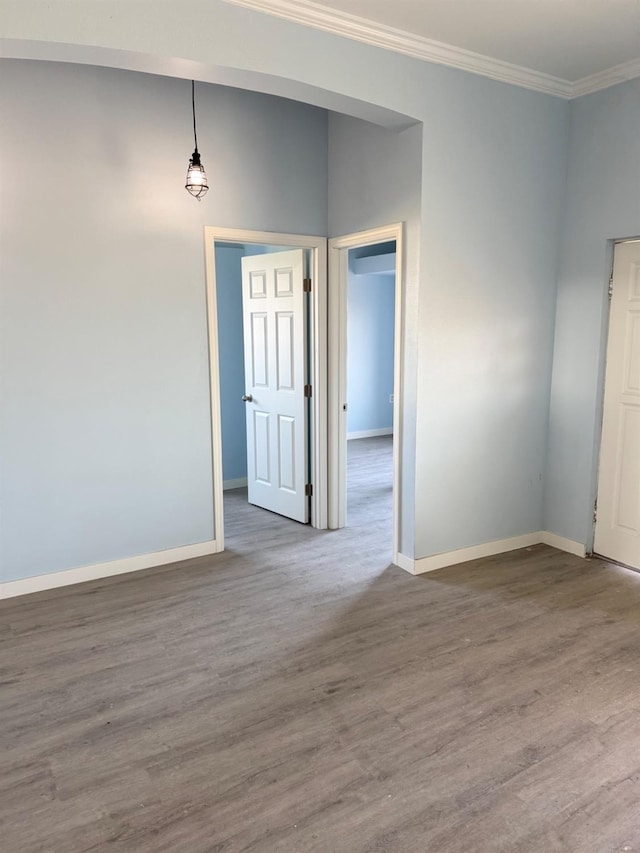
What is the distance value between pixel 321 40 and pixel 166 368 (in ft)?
6.40

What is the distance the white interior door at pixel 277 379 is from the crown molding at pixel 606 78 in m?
1.99

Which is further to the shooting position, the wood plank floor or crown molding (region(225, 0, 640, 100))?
crown molding (region(225, 0, 640, 100))

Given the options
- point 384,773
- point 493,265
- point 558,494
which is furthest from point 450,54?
point 384,773

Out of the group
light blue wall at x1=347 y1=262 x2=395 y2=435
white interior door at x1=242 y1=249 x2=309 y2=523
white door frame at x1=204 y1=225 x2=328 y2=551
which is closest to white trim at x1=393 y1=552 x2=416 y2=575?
white door frame at x1=204 y1=225 x2=328 y2=551

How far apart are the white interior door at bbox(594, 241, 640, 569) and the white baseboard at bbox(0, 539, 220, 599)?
2558mm

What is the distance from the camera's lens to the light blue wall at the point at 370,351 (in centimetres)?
857

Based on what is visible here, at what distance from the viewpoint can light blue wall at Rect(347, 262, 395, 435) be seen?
8570mm

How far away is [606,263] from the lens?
3.72 m

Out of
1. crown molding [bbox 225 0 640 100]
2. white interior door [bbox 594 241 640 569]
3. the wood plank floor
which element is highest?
crown molding [bbox 225 0 640 100]

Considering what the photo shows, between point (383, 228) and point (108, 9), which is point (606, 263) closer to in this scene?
point (383, 228)

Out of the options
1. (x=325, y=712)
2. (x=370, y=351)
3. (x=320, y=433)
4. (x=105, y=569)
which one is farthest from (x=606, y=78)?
(x=370, y=351)

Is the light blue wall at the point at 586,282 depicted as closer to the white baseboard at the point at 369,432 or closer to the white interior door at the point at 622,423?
the white interior door at the point at 622,423

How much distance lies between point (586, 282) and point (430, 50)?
5.43 feet

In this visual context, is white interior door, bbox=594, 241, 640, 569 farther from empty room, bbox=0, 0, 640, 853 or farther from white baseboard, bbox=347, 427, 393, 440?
white baseboard, bbox=347, 427, 393, 440
